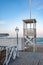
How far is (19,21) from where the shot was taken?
13844 millimetres

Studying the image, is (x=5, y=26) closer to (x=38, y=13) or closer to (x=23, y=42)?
(x=23, y=42)

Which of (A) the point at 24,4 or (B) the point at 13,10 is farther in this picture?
(A) the point at 24,4

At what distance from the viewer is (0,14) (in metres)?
12.1

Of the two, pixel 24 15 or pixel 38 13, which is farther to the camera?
pixel 38 13

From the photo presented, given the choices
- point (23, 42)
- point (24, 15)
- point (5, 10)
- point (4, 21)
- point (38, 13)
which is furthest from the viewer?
point (38, 13)

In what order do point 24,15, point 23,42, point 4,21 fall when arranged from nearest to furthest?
point 23,42, point 4,21, point 24,15

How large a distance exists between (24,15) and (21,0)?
1.61 meters

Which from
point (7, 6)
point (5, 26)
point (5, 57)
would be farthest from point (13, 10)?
point (5, 57)

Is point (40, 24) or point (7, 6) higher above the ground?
point (7, 6)

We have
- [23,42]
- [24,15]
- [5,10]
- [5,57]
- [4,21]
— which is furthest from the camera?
[24,15]

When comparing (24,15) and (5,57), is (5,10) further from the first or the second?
(5,57)

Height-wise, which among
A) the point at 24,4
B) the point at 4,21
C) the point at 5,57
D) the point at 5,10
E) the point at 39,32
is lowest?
the point at 5,57

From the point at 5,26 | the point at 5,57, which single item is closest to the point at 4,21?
the point at 5,26

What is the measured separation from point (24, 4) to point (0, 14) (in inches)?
120
